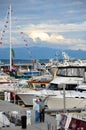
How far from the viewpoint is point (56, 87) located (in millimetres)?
35688

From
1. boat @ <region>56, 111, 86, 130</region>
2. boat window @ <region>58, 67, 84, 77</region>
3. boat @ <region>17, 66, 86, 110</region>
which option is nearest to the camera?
boat @ <region>56, 111, 86, 130</region>

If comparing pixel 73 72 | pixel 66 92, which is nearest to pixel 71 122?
pixel 66 92

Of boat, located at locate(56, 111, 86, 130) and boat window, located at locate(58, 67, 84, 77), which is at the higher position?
boat window, located at locate(58, 67, 84, 77)

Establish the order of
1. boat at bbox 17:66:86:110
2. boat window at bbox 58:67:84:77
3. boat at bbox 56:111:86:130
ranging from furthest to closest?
boat window at bbox 58:67:84:77 < boat at bbox 17:66:86:110 < boat at bbox 56:111:86:130

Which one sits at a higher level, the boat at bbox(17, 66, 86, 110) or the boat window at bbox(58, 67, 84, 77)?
the boat window at bbox(58, 67, 84, 77)

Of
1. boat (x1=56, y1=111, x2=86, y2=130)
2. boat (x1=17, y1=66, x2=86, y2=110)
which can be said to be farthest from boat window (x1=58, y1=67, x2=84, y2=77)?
boat (x1=56, y1=111, x2=86, y2=130)

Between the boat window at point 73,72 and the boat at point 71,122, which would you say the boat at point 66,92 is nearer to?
the boat window at point 73,72

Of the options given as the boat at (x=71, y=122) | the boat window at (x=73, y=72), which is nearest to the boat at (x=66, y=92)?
the boat window at (x=73, y=72)

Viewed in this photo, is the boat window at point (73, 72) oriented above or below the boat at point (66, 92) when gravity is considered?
above

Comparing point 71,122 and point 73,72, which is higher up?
point 73,72

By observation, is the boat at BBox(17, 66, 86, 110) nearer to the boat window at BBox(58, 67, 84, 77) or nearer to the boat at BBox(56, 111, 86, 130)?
the boat window at BBox(58, 67, 84, 77)

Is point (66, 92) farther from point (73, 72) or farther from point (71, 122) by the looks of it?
point (71, 122)

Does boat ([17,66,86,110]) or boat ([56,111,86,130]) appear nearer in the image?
boat ([56,111,86,130])

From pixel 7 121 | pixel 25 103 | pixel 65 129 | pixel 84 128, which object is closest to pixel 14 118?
pixel 7 121
